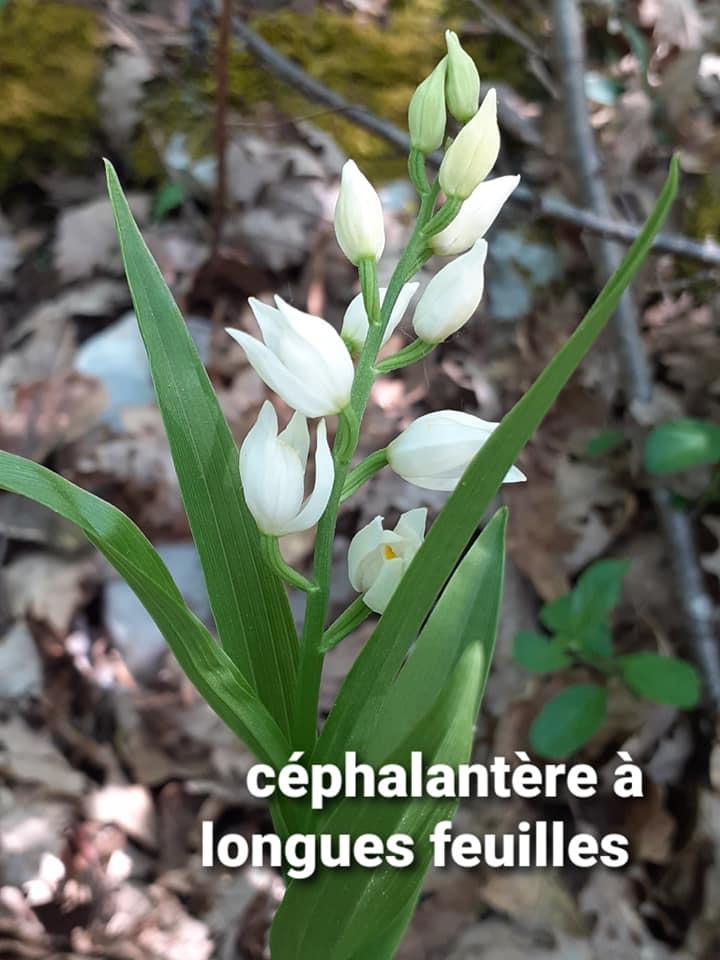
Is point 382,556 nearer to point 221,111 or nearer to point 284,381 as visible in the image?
point 284,381

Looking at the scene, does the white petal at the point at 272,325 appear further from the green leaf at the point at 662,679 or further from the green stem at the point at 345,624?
the green leaf at the point at 662,679

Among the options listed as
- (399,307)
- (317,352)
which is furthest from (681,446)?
(317,352)

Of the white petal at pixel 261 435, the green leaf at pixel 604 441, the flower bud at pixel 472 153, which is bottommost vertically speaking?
the green leaf at pixel 604 441

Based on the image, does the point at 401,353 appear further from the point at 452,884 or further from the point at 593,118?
the point at 593,118

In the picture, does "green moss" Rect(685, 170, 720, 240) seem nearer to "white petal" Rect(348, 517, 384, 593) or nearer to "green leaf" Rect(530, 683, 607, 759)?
"green leaf" Rect(530, 683, 607, 759)

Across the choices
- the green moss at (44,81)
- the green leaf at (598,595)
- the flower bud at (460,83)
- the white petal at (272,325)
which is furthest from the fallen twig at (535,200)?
the white petal at (272,325)
